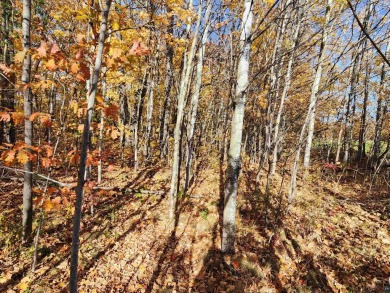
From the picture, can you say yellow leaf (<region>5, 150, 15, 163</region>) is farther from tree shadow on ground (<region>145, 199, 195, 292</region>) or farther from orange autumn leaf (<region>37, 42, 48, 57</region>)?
tree shadow on ground (<region>145, 199, 195, 292</region>)

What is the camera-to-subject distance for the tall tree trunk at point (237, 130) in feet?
14.8

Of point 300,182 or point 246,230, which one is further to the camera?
point 300,182

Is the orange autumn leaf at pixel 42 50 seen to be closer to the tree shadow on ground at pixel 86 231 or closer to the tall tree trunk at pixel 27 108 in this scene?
the tall tree trunk at pixel 27 108

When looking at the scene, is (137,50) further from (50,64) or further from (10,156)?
(10,156)

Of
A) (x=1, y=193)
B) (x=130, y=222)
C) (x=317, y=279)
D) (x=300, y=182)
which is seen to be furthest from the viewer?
(x=300, y=182)

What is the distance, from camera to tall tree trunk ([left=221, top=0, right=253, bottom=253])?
177 inches

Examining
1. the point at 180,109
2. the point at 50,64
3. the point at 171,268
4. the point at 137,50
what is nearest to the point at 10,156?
the point at 50,64

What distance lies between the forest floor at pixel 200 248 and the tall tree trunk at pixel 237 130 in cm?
66

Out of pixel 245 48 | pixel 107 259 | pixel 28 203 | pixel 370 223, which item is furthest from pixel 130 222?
pixel 370 223

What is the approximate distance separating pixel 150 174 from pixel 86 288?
256 inches

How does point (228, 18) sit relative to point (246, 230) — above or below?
above

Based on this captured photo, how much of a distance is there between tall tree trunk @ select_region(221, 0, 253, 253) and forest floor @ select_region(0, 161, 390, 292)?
26.1 inches

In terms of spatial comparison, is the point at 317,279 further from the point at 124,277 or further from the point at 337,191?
the point at 337,191

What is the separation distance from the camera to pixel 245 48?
448cm
